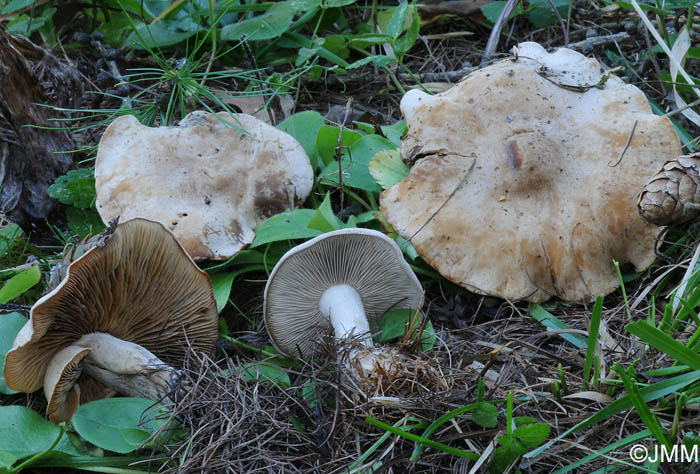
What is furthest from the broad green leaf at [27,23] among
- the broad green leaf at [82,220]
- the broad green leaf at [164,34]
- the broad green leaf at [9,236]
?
the broad green leaf at [82,220]

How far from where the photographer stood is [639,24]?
307 centimetres

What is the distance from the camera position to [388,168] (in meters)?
2.45

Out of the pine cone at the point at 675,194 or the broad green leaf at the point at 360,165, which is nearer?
the pine cone at the point at 675,194

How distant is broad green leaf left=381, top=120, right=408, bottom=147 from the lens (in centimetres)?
261

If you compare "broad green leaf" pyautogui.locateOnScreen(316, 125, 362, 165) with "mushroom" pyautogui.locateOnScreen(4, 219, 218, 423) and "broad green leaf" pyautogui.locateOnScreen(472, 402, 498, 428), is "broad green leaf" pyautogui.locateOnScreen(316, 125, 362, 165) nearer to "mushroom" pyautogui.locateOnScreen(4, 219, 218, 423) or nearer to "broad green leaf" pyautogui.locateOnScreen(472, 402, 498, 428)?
"mushroom" pyautogui.locateOnScreen(4, 219, 218, 423)

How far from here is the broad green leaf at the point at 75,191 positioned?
2484mm

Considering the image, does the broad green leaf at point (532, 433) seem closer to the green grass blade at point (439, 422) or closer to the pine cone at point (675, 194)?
the green grass blade at point (439, 422)

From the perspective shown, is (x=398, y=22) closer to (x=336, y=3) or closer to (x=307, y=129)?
(x=336, y=3)

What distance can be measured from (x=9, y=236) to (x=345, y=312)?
1.61 m

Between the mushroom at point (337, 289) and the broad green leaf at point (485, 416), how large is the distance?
427 mm

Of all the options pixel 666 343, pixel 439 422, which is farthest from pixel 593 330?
pixel 439 422

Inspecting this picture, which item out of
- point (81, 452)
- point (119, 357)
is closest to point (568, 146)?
point (119, 357)

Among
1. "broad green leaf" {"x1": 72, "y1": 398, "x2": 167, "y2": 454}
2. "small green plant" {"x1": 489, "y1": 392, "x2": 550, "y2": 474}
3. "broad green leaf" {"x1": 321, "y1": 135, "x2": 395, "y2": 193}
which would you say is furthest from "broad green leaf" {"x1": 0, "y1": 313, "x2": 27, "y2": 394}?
"small green plant" {"x1": 489, "y1": 392, "x2": 550, "y2": 474}

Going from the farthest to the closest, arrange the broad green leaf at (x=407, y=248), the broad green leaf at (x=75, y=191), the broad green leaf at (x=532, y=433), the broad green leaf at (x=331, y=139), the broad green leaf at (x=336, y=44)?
the broad green leaf at (x=336, y=44), the broad green leaf at (x=331, y=139), the broad green leaf at (x=75, y=191), the broad green leaf at (x=407, y=248), the broad green leaf at (x=532, y=433)
